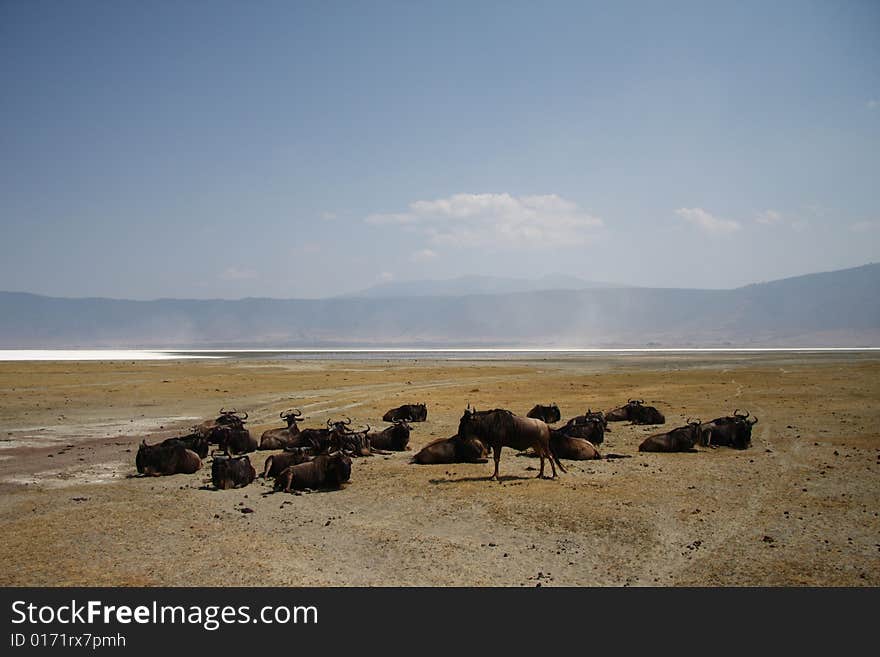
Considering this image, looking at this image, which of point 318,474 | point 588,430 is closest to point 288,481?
point 318,474

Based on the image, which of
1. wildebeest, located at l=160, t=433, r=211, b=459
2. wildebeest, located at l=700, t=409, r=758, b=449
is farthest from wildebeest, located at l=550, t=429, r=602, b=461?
wildebeest, located at l=160, t=433, r=211, b=459

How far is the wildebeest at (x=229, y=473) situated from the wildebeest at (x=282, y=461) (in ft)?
1.91

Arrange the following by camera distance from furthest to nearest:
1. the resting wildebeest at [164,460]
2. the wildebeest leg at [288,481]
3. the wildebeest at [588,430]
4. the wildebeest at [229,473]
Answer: the wildebeest at [588,430], the resting wildebeest at [164,460], the wildebeest at [229,473], the wildebeest leg at [288,481]

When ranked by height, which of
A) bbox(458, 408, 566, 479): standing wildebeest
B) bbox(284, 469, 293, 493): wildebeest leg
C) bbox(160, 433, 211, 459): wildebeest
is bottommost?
bbox(284, 469, 293, 493): wildebeest leg

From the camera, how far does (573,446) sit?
16.8 meters

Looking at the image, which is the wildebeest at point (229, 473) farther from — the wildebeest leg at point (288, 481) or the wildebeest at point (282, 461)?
the wildebeest leg at point (288, 481)

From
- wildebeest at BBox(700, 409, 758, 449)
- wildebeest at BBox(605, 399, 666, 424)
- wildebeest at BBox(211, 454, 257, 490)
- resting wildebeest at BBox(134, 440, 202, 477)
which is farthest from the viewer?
wildebeest at BBox(605, 399, 666, 424)

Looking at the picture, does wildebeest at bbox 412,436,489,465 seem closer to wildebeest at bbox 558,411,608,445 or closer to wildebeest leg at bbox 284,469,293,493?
wildebeest at bbox 558,411,608,445

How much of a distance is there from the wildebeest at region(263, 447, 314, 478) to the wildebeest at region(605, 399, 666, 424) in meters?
13.6

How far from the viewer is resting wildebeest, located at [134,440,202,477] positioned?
50.2ft
